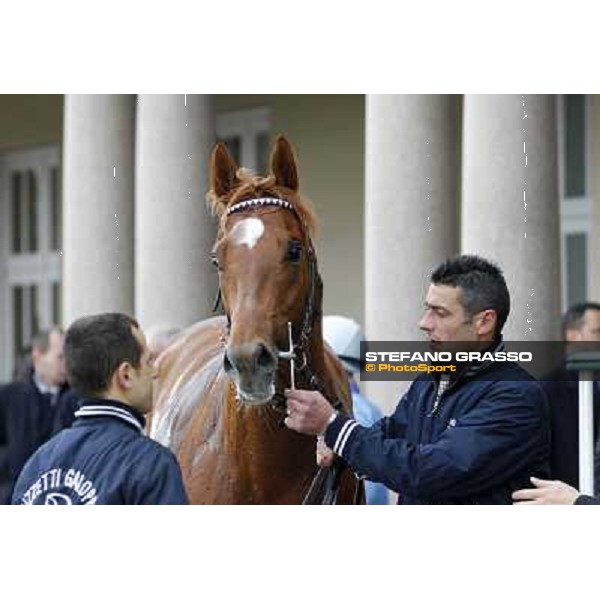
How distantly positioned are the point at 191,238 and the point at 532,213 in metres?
1.77

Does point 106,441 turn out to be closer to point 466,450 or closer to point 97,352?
point 97,352

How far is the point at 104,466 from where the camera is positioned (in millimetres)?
4109

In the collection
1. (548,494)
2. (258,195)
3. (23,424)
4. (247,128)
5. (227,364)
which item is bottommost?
(23,424)

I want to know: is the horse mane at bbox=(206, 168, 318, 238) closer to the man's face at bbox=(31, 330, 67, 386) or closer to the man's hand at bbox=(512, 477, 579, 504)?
the man's hand at bbox=(512, 477, 579, 504)

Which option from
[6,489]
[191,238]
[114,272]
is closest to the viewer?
[191,238]

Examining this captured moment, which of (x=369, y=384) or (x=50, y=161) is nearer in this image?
(x=369, y=384)

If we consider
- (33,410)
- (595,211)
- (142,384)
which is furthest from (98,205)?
(142,384)

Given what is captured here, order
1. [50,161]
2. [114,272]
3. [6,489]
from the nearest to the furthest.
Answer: [6,489] → [114,272] → [50,161]

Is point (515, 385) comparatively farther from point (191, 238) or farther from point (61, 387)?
point (61, 387)

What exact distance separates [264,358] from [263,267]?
0.28m

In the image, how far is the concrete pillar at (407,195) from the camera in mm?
8867

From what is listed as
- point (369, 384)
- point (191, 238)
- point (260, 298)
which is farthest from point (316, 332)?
point (191, 238)

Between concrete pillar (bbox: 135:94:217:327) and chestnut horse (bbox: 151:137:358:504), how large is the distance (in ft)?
10.2
